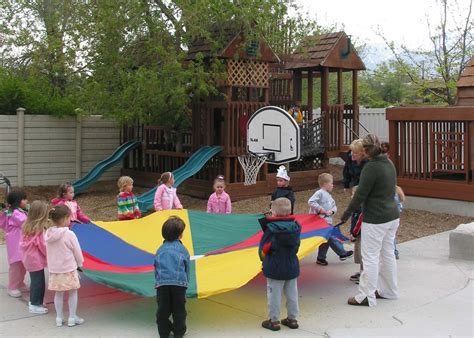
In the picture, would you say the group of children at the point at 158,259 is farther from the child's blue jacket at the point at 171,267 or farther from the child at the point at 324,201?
the child at the point at 324,201

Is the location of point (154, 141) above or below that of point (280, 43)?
below

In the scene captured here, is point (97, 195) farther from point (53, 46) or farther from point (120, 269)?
point (120, 269)

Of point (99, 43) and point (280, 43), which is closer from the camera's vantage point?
point (99, 43)

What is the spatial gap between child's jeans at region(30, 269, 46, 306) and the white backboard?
5.52 m

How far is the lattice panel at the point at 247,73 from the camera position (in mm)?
14242

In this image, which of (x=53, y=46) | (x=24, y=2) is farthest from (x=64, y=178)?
(x=24, y=2)

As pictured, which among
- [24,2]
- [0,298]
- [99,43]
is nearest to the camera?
[0,298]

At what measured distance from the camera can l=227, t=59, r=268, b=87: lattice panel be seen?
14.2 metres

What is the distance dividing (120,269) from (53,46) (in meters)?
9.90

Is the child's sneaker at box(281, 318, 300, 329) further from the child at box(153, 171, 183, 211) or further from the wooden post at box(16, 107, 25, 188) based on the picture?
the wooden post at box(16, 107, 25, 188)

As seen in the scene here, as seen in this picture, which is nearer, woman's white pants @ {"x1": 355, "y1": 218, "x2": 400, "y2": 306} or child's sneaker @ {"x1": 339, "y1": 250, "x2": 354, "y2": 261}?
woman's white pants @ {"x1": 355, "y1": 218, "x2": 400, "y2": 306}

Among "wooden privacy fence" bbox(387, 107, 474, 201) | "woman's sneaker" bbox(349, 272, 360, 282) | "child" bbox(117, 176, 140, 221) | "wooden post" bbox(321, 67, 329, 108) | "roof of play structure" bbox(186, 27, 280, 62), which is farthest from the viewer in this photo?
"wooden post" bbox(321, 67, 329, 108)

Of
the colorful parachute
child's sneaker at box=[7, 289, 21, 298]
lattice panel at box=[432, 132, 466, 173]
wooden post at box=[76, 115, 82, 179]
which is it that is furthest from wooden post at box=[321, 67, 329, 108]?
child's sneaker at box=[7, 289, 21, 298]

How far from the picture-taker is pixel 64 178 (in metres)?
17.4
